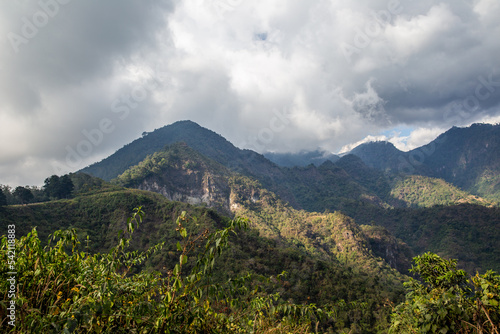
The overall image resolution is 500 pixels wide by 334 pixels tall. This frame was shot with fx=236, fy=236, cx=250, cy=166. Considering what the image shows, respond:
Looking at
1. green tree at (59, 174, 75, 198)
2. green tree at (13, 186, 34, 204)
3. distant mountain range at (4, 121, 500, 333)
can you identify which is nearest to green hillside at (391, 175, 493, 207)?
distant mountain range at (4, 121, 500, 333)

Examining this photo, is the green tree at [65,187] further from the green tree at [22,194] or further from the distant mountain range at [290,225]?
the green tree at [22,194]

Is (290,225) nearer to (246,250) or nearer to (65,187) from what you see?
(246,250)

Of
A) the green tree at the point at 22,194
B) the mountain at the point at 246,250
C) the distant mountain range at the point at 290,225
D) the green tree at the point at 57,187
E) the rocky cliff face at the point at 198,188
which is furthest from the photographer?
the rocky cliff face at the point at 198,188

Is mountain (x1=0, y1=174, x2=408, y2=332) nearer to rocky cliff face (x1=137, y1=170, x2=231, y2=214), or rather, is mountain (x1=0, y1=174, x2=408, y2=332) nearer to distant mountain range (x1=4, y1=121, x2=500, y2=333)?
distant mountain range (x1=4, y1=121, x2=500, y2=333)

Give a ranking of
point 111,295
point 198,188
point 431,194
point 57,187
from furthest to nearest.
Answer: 1. point 431,194
2. point 198,188
3. point 57,187
4. point 111,295

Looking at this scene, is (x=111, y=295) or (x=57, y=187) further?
(x=57, y=187)

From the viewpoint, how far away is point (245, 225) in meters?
3.01

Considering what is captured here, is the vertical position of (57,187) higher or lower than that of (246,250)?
Result: higher

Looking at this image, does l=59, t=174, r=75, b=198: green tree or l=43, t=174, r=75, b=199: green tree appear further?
l=59, t=174, r=75, b=198: green tree

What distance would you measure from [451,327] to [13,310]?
4984mm

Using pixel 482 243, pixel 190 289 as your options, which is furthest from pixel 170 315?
pixel 482 243

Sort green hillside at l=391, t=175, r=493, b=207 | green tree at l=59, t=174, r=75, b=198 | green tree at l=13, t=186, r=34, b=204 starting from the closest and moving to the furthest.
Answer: green tree at l=13, t=186, r=34, b=204 → green tree at l=59, t=174, r=75, b=198 → green hillside at l=391, t=175, r=493, b=207

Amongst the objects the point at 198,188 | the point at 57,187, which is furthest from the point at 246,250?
the point at 198,188

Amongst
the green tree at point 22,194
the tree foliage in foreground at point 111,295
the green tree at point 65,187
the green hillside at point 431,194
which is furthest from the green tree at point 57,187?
the green hillside at point 431,194
